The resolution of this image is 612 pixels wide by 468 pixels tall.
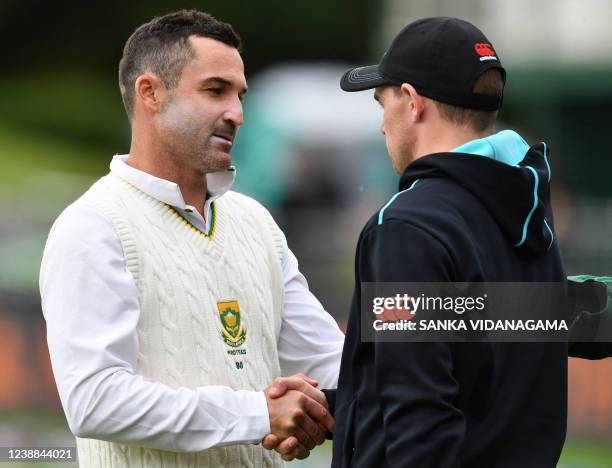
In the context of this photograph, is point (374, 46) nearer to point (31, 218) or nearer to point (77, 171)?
point (77, 171)

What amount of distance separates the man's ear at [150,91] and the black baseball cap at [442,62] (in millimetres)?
738

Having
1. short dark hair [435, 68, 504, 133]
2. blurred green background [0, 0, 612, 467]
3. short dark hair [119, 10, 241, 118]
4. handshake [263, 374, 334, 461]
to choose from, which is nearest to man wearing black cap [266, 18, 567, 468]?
short dark hair [435, 68, 504, 133]

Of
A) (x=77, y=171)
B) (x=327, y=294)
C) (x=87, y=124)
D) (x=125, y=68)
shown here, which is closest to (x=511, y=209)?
(x=125, y=68)

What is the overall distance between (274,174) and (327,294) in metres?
6.98

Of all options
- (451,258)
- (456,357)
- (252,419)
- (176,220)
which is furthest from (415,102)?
(252,419)

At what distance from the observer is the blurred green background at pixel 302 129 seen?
345 inches

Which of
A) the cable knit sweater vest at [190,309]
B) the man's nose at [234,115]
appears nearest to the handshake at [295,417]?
the cable knit sweater vest at [190,309]

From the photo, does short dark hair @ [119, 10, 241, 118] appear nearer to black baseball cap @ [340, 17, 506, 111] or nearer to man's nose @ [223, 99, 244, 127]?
man's nose @ [223, 99, 244, 127]

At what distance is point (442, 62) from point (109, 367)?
119 centimetres

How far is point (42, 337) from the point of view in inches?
348

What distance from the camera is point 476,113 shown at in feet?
10.4

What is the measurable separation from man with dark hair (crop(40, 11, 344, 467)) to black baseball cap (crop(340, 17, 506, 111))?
662 mm

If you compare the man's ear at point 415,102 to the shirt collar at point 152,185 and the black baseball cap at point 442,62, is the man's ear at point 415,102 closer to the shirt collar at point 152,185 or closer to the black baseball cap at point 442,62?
the black baseball cap at point 442,62

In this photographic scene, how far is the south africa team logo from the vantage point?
3557 mm
